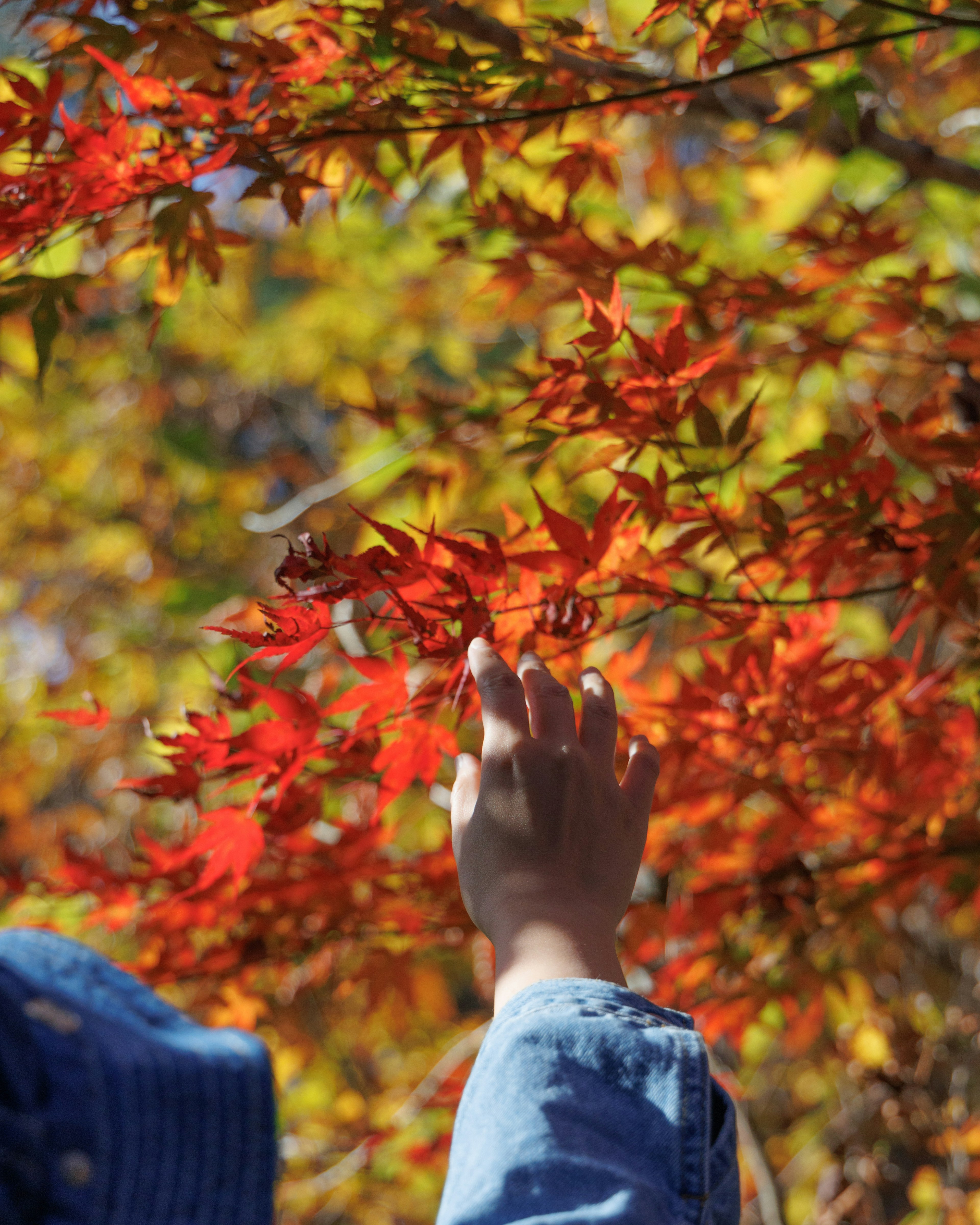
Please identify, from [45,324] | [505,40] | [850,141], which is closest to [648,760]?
[45,324]

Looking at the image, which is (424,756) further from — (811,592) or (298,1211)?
(298,1211)

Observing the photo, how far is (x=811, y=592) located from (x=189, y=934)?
45.8 inches

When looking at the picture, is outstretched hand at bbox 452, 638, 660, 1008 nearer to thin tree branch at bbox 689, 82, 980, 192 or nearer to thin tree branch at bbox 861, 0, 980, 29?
thin tree branch at bbox 861, 0, 980, 29

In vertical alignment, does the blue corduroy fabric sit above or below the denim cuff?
above

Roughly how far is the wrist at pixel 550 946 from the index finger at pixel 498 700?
126mm

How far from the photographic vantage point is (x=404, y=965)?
1548 mm

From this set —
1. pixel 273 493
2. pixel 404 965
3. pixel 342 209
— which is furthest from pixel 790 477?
pixel 273 493

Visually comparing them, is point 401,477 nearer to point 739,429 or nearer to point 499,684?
point 739,429

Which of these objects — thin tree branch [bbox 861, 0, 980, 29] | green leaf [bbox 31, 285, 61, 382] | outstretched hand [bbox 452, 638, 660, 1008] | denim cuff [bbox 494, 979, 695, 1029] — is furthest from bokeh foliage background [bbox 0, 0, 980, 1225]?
denim cuff [bbox 494, 979, 695, 1029]

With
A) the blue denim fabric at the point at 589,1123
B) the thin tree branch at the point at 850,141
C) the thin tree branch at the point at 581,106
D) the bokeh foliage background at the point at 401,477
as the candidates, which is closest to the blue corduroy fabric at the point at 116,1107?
the blue denim fabric at the point at 589,1123

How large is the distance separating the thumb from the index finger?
0.16 feet

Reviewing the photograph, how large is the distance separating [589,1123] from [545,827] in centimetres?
20

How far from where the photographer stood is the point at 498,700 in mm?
709

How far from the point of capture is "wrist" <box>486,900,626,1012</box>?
60 centimetres
